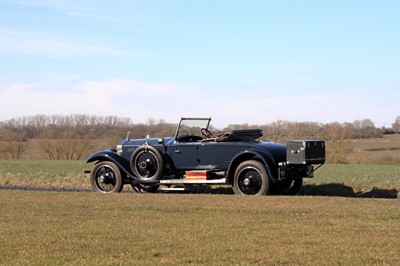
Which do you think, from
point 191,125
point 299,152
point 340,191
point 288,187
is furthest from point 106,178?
point 340,191

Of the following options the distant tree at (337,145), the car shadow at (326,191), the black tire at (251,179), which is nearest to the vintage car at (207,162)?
the black tire at (251,179)

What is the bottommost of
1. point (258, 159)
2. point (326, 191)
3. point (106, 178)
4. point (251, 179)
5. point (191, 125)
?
point (326, 191)

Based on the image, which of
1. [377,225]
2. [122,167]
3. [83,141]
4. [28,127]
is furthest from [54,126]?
[377,225]

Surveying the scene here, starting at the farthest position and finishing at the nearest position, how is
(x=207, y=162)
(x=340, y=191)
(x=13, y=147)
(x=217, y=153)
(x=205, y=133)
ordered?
(x=13, y=147) → (x=340, y=191) → (x=205, y=133) → (x=207, y=162) → (x=217, y=153)

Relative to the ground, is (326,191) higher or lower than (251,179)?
lower

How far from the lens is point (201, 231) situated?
30.0 feet

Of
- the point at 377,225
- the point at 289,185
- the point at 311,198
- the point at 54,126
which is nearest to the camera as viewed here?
the point at 377,225

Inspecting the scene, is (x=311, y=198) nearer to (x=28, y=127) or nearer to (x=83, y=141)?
(x=83, y=141)

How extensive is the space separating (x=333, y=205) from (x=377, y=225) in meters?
2.73

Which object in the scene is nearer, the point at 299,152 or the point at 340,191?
the point at 299,152

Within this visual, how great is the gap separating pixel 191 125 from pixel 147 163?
1.64 meters

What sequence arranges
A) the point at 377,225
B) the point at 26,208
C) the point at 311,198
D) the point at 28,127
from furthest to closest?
1. the point at 28,127
2. the point at 311,198
3. the point at 26,208
4. the point at 377,225

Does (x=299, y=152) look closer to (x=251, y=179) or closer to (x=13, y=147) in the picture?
(x=251, y=179)

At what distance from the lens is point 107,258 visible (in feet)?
23.8
